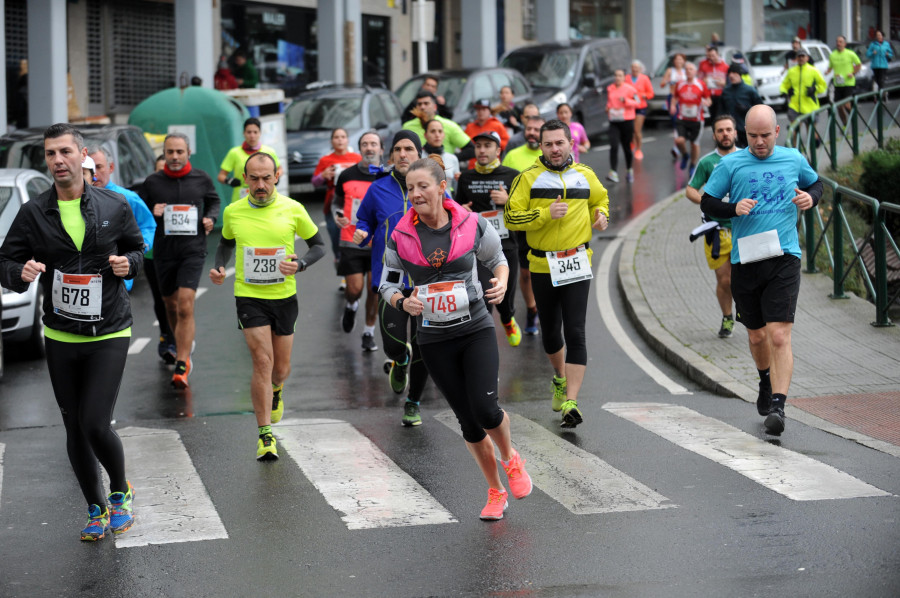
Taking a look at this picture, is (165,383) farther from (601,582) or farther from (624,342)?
(601,582)

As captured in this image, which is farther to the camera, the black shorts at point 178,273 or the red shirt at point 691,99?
the red shirt at point 691,99

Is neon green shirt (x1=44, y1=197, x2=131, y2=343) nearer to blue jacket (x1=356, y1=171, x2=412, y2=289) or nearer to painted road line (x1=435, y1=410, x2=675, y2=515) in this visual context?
painted road line (x1=435, y1=410, x2=675, y2=515)

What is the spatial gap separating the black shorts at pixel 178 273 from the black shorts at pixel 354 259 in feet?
4.53

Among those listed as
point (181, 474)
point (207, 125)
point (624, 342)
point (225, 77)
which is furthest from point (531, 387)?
point (225, 77)

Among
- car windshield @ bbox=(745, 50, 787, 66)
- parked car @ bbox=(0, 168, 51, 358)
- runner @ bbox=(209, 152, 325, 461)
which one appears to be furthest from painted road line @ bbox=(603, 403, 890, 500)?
car windshield @ bbox=(745, 50, 787, 66)

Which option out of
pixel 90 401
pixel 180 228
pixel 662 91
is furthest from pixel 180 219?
pixel 662 91

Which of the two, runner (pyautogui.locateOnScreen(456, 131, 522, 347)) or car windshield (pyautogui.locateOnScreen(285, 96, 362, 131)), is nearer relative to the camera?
runner (pyautogui.locateOnScreen(456, 131, 522, 347))

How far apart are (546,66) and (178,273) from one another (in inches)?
670

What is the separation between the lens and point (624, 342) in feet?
40.8

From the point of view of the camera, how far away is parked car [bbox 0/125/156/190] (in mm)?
15883

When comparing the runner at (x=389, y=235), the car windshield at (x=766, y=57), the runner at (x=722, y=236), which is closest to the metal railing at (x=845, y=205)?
the runner at (x=722, y=236)

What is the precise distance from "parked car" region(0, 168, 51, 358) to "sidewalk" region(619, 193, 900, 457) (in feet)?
17.8

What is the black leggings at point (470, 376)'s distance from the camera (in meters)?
6.98

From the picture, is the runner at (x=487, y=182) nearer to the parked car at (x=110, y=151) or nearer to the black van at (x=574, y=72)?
the parked car at (x=110, y=151)
